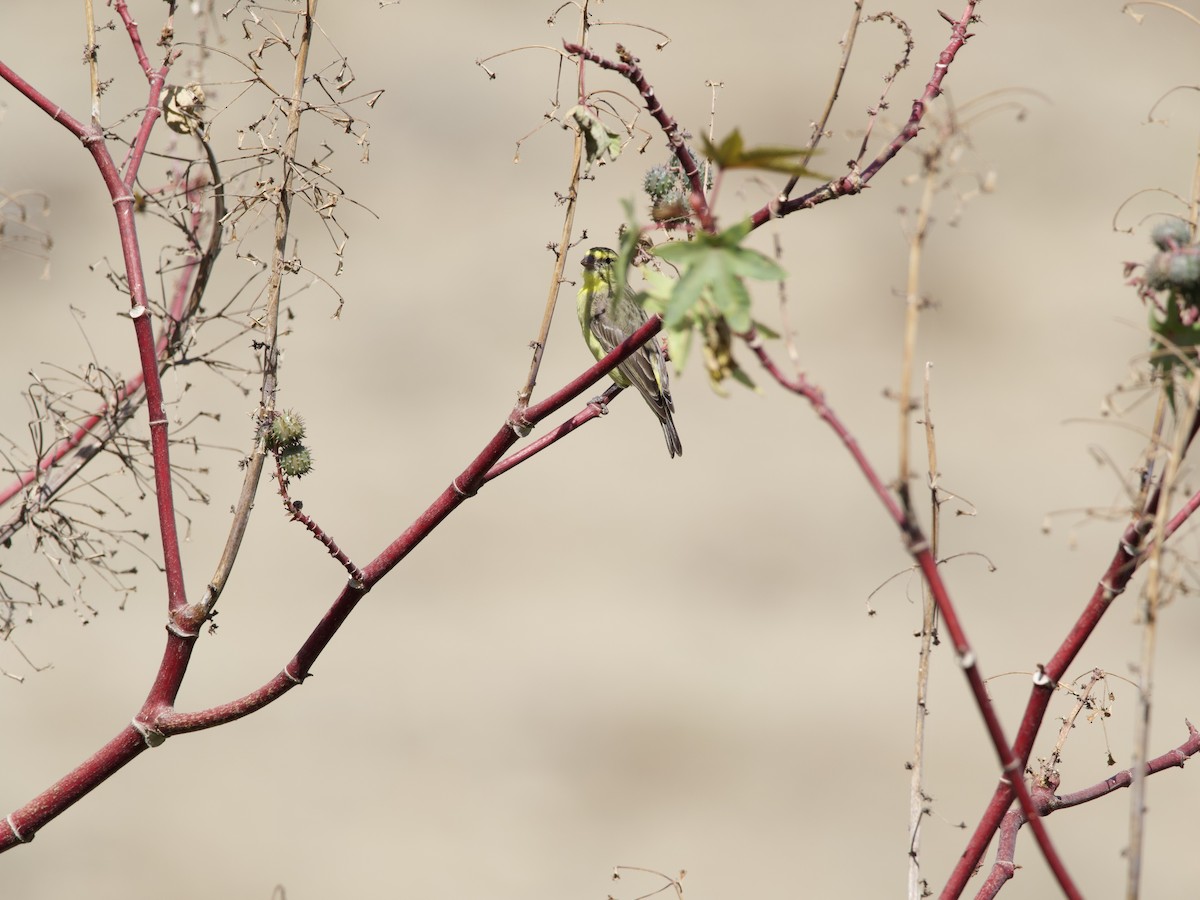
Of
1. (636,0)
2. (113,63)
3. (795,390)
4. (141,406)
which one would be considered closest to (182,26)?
(113,63)

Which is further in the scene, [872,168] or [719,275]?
[872,168]

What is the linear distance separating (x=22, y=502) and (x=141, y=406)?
294 millimetres

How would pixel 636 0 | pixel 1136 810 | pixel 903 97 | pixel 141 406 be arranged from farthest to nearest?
pixel 636 0
pixel 903 97
pixel 141 406
pixel 1136 810

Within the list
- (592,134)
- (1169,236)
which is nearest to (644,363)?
(592,134)

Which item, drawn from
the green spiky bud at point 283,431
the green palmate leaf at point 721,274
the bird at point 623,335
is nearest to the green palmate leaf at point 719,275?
the green palmate leaf at point 721,274

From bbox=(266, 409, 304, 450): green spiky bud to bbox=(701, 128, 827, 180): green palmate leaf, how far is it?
1.05 m

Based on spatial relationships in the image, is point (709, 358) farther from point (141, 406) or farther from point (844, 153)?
point (844, 153)

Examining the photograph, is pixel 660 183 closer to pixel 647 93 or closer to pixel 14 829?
pixel 647 93

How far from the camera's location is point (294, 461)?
2.09m

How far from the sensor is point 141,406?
243 centimetres

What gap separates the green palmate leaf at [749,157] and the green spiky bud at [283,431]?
105 cm

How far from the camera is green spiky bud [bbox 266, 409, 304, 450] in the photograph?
205cm

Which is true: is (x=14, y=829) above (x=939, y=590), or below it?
below

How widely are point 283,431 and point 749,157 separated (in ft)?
3.64
